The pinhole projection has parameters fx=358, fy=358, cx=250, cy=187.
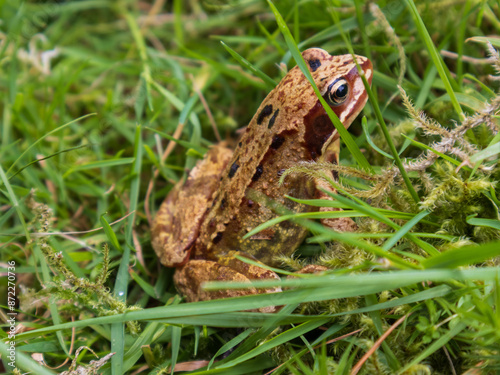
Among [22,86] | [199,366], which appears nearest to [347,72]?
[199,366]

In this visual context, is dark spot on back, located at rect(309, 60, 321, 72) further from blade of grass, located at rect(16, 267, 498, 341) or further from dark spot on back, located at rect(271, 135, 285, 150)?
blade of grass, located at rect(16, 267, 498, 341)

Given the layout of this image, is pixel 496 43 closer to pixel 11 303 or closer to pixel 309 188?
pixel 309 188

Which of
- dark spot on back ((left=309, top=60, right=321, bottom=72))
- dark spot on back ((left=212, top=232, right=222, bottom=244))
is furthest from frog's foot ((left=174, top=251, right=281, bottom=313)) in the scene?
dark spot on back ((left=309, top=60, right=321, bottom=72))

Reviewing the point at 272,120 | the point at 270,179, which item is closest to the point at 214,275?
the point at 270,179

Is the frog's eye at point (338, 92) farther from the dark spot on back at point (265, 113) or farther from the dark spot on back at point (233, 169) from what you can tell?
the dark spot on back at point (233, 169)

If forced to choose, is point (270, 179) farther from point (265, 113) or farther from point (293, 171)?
point (265, 113)

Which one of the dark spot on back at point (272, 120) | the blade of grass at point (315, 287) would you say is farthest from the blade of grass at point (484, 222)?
the dark spot on back at point (272, 120)
